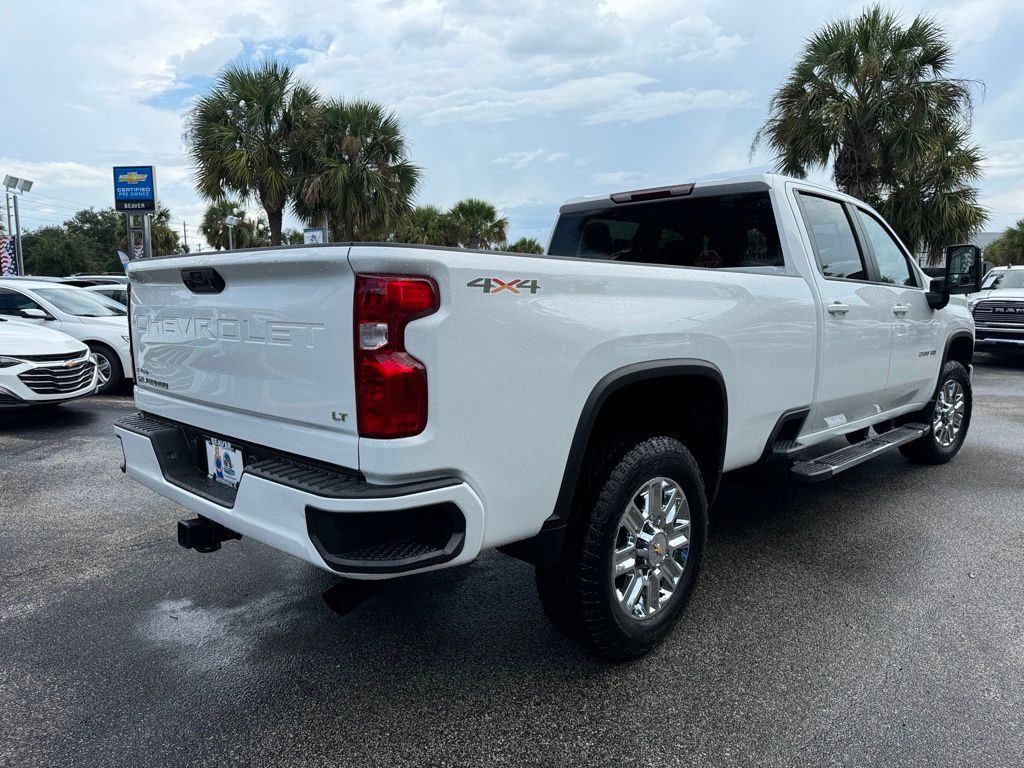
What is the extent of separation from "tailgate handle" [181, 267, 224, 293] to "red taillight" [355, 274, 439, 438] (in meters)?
0.80

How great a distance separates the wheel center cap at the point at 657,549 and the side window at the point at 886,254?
8.59 ft

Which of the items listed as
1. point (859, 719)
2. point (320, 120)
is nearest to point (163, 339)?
point (859, 719)

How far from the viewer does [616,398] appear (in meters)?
2.74

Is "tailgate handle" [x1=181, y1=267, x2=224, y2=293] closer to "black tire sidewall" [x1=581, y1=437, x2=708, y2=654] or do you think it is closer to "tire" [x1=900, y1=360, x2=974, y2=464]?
"black tire sidewall" [x1=581, y1=437, x2=708, y2=654]

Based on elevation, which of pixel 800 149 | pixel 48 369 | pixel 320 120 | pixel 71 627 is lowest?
pixel 71 627

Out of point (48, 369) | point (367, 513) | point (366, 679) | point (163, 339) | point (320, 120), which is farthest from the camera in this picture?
point (320, 120)

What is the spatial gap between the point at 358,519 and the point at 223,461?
34.6 inches

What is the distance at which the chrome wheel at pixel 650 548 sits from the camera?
267cm

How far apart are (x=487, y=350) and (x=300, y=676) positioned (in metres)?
1.50

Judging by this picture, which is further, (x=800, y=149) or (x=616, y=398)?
(x=800, y=149)

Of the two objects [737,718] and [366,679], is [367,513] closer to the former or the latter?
[366,679]

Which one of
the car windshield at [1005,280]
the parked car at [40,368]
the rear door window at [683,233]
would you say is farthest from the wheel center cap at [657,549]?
the car windshield at [1005,280]

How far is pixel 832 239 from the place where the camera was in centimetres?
405

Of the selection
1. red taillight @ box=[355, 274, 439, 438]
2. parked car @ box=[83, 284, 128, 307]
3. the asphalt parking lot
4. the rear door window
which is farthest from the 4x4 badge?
parked car @ box=[83, 284, 128, 307]
